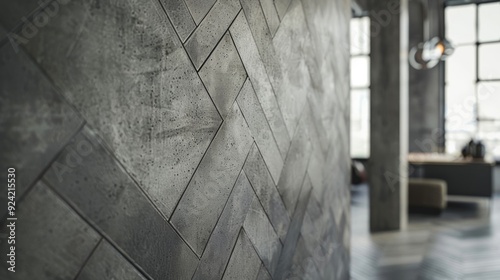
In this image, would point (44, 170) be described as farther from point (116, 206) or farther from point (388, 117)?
point (388, 117)

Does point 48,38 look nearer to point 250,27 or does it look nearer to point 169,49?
point 169,49

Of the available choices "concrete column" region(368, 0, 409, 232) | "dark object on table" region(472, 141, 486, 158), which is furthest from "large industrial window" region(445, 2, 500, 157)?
"concrete column" region(368, 0, 409, 232)

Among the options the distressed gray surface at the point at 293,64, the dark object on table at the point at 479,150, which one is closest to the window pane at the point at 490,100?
the dark object on table at the point at 479,150

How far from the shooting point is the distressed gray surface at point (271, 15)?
1.33 metres

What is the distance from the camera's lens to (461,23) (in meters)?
7.85

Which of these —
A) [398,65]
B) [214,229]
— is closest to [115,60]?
[214,229]

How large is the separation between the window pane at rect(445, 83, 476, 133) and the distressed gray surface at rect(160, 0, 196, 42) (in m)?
8.00

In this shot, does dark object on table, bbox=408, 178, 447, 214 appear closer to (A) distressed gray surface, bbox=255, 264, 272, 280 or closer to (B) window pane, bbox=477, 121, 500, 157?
(B) window pane, bbox=477, 121, 500, 157

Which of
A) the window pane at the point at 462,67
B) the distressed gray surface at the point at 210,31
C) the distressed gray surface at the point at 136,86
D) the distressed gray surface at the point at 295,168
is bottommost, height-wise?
the distressed gray surface at the point at 295,168

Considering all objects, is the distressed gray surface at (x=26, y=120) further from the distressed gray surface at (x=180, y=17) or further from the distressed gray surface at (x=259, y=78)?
the distressed gray surface at (x=259, y=78)

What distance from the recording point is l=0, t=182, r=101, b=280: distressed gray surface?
23.9 inches

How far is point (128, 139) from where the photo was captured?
2.62 ft

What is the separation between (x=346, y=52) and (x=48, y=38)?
2.22 metres

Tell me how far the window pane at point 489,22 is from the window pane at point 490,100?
838 millimetres
